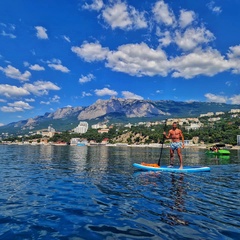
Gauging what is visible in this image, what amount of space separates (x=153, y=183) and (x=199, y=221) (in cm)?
880

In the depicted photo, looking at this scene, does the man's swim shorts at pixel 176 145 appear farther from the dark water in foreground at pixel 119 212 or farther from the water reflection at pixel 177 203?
the dark water in foreground at pixel 119 212

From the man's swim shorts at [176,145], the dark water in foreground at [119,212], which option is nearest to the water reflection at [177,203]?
the dark water in foreground at [119,212]

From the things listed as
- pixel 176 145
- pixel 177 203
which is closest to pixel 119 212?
pixel 177 203

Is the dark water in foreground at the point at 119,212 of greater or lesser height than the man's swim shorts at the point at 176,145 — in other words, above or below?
below

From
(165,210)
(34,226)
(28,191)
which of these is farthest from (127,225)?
(28,191)

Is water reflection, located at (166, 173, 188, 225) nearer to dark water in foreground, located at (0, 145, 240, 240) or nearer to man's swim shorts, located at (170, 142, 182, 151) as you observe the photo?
dark water in foreground, located at (0, 145, 240, 240)

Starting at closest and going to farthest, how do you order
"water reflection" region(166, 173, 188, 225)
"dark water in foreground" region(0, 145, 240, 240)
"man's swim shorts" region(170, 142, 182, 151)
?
1. "dark water in foreground" region(0, 145, 240, 240)
2. "water reflection" region(166, 173, 188, 225)
3. "man's swim shorts" region(170, 142, 182, 151)

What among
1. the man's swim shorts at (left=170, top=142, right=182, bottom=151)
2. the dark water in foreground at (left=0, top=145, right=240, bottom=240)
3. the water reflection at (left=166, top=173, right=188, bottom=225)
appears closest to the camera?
the dark water in foreground at (left=0, top=145, right=240, bottom=240)

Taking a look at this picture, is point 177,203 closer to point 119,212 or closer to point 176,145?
point 119,212

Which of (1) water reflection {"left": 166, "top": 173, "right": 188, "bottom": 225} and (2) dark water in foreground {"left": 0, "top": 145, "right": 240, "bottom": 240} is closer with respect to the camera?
(2) dark water in foreground {"left": 0, "top": 145, "right": 240, "bottom": 240}

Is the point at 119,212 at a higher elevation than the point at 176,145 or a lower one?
lower

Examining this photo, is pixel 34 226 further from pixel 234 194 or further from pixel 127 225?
pixel 234 194

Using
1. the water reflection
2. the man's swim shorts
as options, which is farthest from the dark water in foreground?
the man's swim shorts

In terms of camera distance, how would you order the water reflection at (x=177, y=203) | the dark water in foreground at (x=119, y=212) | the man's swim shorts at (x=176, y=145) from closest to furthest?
the dark water in foreground at (x=119, y=212) < the water reflection at (x=177, y=203) < the man's swim shorts at (x=176, y=145)
